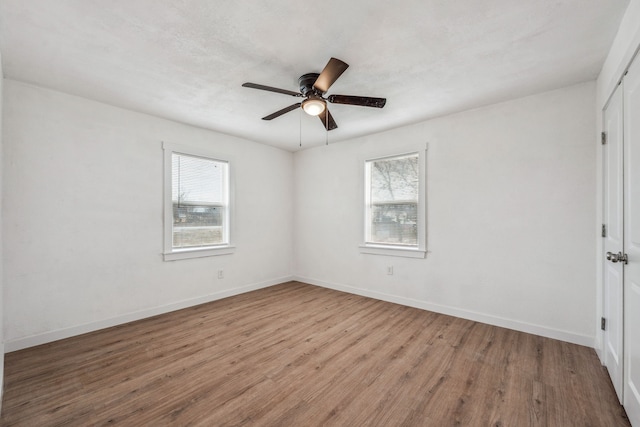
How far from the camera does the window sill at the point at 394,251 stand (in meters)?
3.86

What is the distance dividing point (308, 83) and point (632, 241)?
258 centimetres

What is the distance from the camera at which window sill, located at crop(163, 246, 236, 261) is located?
3.78 metres

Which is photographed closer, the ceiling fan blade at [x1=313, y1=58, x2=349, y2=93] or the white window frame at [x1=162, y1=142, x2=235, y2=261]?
the ceiling fan blade at [x1=313, y1=58, x2=349, y2=93]

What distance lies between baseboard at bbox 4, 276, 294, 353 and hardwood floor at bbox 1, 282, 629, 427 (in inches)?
4.5

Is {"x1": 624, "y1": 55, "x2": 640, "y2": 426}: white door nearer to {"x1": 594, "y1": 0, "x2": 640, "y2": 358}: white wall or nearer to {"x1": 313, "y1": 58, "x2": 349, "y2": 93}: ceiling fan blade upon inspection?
{"x1": 594, "y1": 0, "x2": 640, "y2": 358}: white wall

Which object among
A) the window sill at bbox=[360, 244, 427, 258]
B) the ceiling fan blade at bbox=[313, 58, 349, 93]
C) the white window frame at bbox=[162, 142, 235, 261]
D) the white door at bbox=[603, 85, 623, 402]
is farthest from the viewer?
the window sill at bbox=[360, 244, 427, 258]

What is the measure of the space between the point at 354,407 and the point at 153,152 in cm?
366

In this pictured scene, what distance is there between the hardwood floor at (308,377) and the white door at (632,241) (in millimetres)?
294

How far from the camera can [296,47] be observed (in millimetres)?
2170

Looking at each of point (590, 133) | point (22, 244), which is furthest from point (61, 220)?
point (590, 133)

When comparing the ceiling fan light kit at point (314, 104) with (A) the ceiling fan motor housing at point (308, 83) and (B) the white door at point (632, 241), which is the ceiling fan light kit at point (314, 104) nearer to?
(A) the ceiling fan motor housing at point (308, 83)

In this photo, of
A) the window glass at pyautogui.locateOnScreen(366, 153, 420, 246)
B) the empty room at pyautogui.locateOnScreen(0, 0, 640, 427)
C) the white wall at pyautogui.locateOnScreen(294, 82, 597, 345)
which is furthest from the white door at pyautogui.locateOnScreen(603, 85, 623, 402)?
the window glass at pyautogui.locateOnScreen(366, 153, 420, 246)

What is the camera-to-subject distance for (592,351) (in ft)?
8.63

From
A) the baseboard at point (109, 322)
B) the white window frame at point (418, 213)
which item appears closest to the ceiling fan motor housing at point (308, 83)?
the white window frame at point (418, 213)
